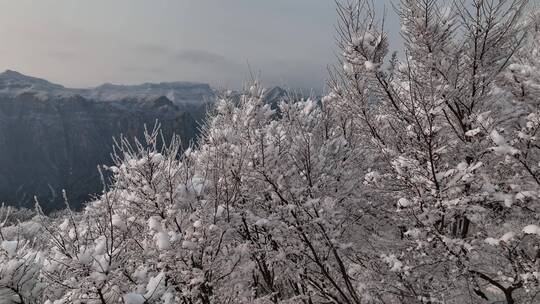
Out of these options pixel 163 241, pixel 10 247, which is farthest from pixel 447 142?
pixel 10 247

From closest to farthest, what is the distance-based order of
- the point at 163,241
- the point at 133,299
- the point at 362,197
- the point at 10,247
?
the point at 133,299, the point at 10,247, the point at 163,241, the point at 362,197

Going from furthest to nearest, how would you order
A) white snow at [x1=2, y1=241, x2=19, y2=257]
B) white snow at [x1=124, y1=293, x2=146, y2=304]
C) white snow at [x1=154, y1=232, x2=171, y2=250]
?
white snow at [x1=154, y1=232, x2=171, y2=250]
white snow at [x1=2, y1=241, x2=19, y2=257]
white snow at [x1=124, y1=293, x2=146, y2=304]

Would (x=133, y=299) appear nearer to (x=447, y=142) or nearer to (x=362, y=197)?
(x=447, y=142)

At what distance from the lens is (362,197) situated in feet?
33.9

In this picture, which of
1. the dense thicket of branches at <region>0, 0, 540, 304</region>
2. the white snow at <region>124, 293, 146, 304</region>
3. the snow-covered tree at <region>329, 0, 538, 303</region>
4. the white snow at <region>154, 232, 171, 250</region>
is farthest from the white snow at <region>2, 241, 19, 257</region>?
the snow-covered tree at <region>329, 0, 538, 303</region>

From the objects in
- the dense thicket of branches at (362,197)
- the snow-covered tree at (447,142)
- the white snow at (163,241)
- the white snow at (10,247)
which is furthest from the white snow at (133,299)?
the snow-covered tree at (447,142)

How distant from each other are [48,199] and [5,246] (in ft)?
547

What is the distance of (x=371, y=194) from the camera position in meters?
10.4

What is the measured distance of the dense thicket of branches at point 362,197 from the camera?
20.5 feet

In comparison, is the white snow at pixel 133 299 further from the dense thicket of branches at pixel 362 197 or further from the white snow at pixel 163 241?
the white snow at pixel 163 241

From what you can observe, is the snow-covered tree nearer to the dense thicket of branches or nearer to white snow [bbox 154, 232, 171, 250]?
the dense thicket of branches

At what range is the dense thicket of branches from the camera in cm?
626

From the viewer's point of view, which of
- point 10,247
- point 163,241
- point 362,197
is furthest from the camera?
point 362,197

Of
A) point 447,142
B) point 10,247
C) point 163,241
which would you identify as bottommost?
point 10,247
